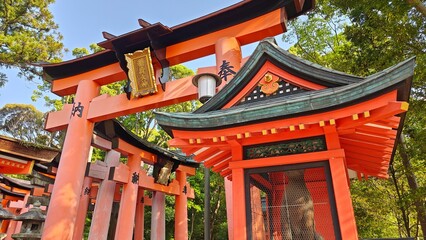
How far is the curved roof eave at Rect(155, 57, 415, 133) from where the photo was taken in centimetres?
269

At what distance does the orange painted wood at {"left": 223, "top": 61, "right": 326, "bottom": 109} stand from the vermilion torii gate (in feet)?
6.06

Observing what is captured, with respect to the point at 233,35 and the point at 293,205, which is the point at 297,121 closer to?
the point at 293,205

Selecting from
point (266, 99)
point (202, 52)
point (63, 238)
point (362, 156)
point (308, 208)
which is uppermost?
point (202, 52)

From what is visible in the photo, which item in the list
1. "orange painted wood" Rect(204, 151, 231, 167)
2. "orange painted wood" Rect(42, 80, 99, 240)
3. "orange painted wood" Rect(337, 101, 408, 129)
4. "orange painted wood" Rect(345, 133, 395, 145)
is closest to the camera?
"orange painted wood" Rect(337, 101, 408, 129)

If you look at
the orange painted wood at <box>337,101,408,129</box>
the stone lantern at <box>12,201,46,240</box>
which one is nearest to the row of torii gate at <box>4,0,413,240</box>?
the orange painted wood at <box>337,101,408,129</box>

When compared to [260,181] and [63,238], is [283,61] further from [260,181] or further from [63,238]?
[63,238]

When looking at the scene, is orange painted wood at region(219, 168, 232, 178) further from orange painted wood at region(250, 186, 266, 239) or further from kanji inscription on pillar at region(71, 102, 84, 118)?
kanji inscription on pillar at region(71, 102, 84, 118)

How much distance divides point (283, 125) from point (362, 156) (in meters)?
1.83

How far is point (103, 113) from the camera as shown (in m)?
7.06

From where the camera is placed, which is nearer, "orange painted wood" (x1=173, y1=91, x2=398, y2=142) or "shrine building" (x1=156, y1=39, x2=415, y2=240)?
"orange painted wood" (x1=173, y1=91, x2=398, y2=142)

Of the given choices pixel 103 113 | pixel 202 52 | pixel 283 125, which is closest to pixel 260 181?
pixel 283 125

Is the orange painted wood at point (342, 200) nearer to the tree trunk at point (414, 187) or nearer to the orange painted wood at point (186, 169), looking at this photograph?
the tree trunk at point (414, 187)

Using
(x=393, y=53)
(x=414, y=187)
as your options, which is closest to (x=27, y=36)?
(x=393, y=53)

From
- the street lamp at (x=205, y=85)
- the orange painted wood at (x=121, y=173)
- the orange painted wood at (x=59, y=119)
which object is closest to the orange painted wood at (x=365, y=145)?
the street lamp at (x=205, y=85)
